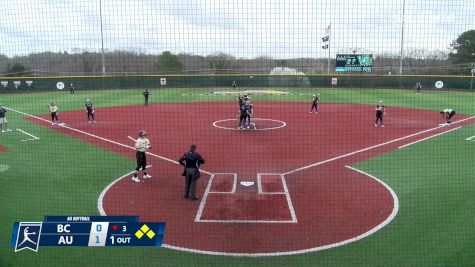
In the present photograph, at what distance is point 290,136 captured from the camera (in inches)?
729

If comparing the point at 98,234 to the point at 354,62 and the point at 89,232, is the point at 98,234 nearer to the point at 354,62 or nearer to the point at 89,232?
the point at 89,232

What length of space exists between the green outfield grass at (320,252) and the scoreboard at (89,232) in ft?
1.18

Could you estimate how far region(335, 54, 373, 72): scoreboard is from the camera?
39.8m

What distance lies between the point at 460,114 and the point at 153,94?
28.2 meters

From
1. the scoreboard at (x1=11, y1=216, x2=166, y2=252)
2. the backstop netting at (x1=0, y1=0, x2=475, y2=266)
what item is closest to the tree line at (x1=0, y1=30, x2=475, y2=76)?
the backstop netting at (x1=0, y1=0, x2=475, y2=266)

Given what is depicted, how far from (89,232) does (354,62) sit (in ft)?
123

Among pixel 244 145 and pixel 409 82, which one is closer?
pixel 244 145

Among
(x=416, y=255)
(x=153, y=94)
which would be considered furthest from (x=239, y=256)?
(x=153, y=94)

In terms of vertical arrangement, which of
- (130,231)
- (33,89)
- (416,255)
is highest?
(33,89)

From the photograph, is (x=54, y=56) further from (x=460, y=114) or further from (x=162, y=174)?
(x=460, y=114)

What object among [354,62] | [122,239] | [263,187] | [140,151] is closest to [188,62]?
[140,151]

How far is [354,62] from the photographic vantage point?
4025 cm

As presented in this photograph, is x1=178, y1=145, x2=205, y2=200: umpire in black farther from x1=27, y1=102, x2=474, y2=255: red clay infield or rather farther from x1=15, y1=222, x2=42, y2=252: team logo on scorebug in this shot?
x1=15, y1=222, x2=42, y2=252: team logo on scorebug

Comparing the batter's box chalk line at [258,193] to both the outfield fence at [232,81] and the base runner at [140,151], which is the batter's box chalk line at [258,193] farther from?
the outfield fence at [232,81]
